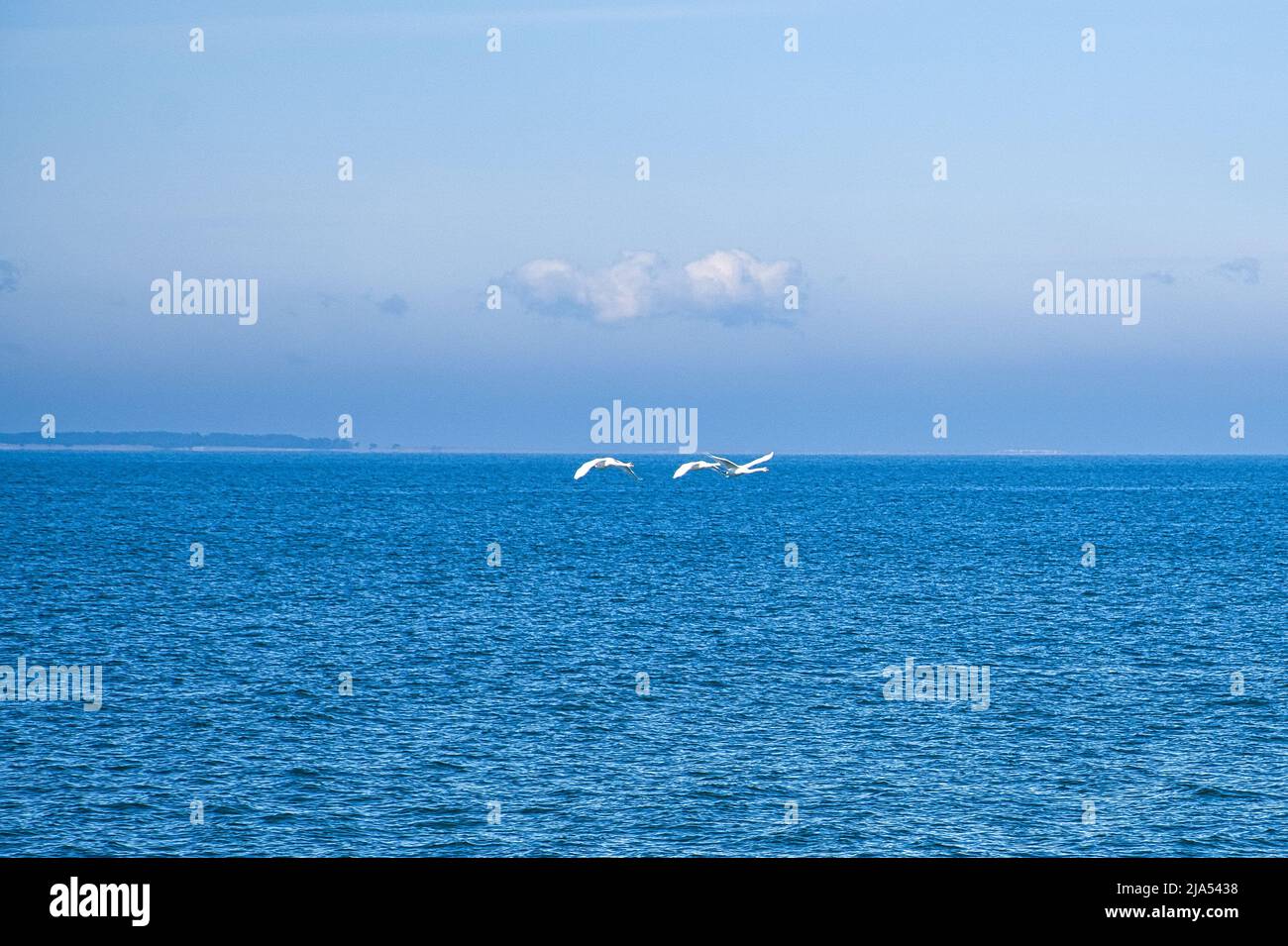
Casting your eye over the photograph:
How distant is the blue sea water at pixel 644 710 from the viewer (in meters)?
36.4

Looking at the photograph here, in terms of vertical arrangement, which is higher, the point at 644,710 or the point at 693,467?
the point at 693,467

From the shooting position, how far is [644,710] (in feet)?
167

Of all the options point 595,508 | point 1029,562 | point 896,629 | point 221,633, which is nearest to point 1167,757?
point 896,629

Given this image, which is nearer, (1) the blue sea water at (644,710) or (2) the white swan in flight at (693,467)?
(2) the white swan in flight at (693,467)

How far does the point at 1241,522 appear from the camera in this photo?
158375 millimetres

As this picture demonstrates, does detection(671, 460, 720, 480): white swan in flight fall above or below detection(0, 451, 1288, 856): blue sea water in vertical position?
above

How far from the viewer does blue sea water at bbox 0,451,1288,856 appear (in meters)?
36.4

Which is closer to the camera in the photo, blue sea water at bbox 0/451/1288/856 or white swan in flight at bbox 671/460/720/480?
white swan in flight at bbox 671/460/720/480

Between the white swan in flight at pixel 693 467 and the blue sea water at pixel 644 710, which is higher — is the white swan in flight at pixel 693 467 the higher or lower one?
the higher one

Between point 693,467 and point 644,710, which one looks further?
point 644,710
